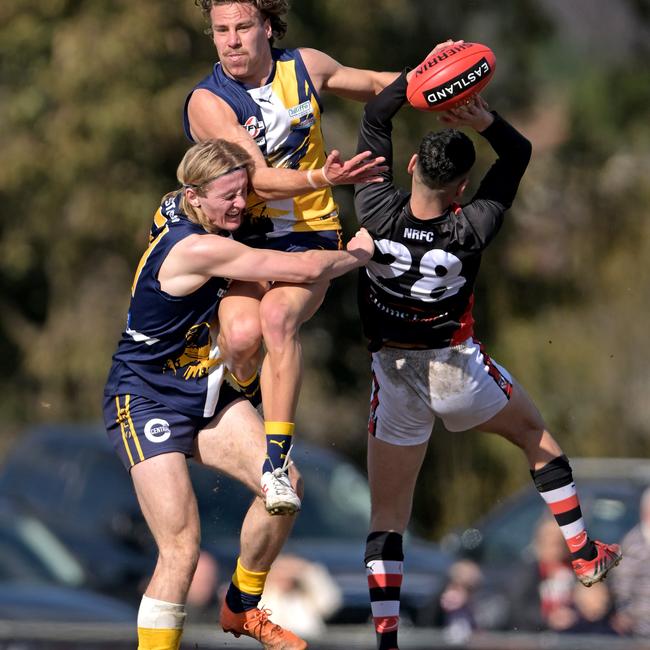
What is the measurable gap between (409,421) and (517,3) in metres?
12.7

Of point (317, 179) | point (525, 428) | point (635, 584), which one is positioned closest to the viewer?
point (317, 179)

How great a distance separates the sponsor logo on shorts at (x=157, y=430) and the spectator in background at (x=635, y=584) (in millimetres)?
4122

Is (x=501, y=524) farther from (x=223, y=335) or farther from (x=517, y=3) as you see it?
(x=517, y=3)

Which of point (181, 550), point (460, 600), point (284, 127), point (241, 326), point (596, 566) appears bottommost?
point (460, 600)

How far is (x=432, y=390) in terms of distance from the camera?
6.89m

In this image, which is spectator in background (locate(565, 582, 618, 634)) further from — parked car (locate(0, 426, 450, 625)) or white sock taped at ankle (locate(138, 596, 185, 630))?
white sock taped at ankle (locate(138, 596, 185, 630))

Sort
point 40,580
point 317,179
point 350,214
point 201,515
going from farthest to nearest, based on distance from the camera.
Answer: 1. point 350,214
2. point 201,515
3. point 40,580
4. point 317,179

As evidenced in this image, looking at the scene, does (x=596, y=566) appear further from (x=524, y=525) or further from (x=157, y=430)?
(x=524, y=525)

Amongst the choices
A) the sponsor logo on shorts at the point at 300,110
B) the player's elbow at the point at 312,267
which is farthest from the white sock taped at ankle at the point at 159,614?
the sponsor logo on shorts at the point at 300,110

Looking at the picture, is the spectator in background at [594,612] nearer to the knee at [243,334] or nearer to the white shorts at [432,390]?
the white shorts at [432,390]

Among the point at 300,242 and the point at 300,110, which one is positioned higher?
the point at 300,110

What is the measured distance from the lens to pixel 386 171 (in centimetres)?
658

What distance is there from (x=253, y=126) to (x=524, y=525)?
592 cm

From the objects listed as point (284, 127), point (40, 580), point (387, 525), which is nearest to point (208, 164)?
point (284, 127)
